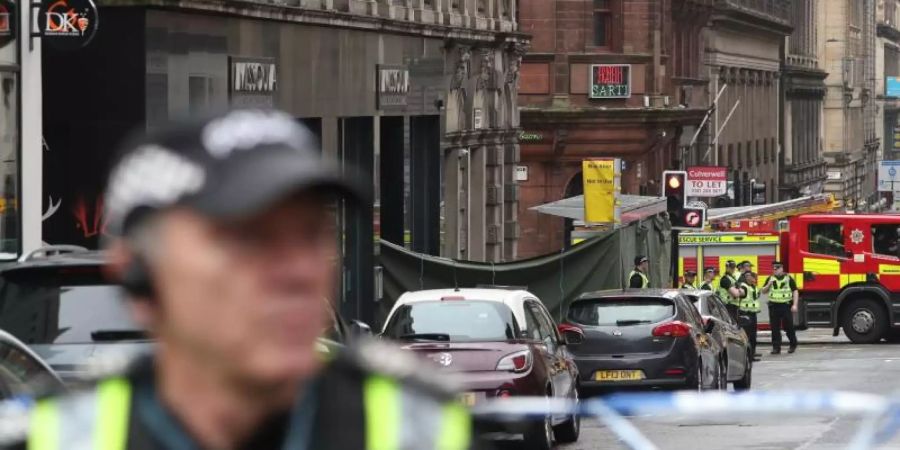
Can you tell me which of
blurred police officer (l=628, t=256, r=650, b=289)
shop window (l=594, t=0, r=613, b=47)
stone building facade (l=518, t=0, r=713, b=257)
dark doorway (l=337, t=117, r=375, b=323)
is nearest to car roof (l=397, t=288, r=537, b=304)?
dark doorway (l=337, t=117, r=375, b=323)

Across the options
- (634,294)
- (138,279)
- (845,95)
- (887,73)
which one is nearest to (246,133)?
(138,279)

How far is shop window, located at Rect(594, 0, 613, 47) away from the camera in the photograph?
5512 cm

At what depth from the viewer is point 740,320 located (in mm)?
35344

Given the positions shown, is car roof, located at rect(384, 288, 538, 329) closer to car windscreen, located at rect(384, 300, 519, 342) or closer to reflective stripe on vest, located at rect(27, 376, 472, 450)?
car windscreen, located at rect(384, 300, 519, 342)

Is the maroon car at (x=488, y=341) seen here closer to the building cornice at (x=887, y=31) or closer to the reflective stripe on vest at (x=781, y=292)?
the reflective stripe on vest at (x=781, y=292)

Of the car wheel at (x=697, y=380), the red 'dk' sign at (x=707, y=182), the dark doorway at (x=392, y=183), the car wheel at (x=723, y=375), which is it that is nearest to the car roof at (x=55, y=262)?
the car wheel at (x=697, y=380)

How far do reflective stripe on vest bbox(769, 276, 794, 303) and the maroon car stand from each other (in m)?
20.0

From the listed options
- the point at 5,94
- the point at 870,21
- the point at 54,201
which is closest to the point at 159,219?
the point at 5,94

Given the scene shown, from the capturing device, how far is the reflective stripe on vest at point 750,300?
37.2 metres

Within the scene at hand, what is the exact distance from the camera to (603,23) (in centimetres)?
5538

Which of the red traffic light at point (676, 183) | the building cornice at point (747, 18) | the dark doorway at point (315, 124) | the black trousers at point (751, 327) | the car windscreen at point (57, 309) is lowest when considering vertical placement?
the black trousers at point (751, 327)

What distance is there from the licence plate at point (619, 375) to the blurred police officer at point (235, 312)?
21664mm

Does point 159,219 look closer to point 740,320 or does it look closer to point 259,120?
point 259,120

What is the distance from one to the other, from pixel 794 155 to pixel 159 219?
9969 centimetres
